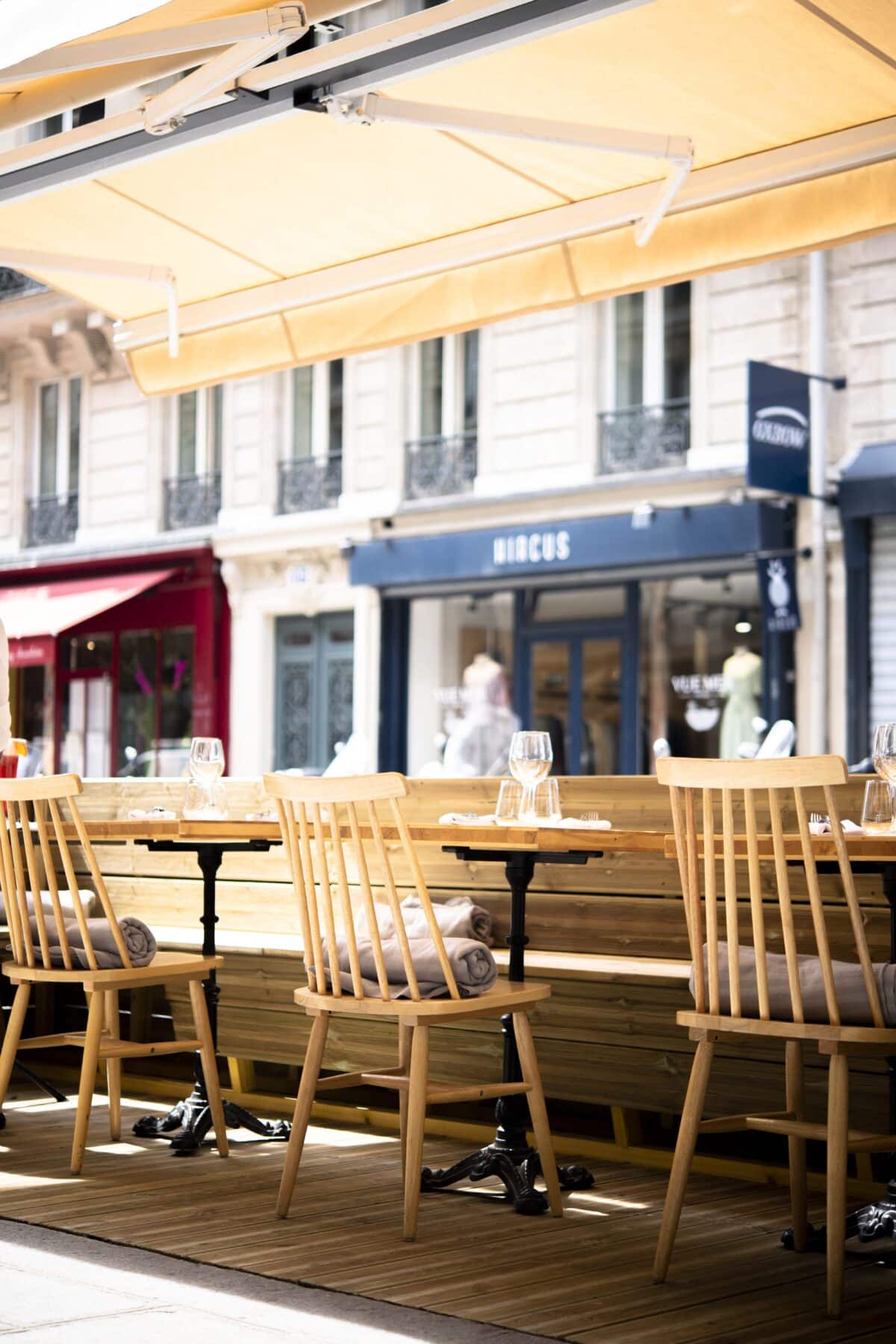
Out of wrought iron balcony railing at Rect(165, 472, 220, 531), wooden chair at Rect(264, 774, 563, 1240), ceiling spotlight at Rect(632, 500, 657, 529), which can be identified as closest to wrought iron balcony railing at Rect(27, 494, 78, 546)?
wrought iron balcony railing at Rect(165, 472, 220, 531)

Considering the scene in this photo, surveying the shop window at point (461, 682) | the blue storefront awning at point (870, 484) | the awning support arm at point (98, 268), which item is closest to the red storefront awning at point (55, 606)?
the shop window at point (461, 682)

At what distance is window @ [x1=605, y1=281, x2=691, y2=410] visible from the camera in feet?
41.2

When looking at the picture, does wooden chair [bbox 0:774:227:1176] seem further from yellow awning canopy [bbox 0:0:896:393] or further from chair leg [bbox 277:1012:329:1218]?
yellow awning canopy [bbox 0:0:896:393]

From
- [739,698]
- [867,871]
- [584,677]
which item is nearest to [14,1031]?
[867,871]

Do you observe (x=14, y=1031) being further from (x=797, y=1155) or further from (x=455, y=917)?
(x=797, y=1155)

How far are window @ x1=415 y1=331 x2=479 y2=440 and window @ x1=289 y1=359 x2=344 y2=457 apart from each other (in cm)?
92

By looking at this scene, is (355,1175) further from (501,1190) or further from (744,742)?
(744,742)

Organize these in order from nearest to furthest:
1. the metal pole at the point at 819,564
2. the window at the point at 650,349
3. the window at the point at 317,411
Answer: the metal pole at the point at 819,564
the window at the point at 650,349
the window at the point at 317,411

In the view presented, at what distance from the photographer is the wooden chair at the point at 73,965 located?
3842 millimetres

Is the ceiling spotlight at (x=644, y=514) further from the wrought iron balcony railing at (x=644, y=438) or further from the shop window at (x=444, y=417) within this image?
the shop window at (x=444, y=417)

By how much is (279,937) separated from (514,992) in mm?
1930

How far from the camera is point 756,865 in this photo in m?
2.85

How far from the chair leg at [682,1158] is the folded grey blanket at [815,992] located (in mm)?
116

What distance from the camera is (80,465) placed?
1686cm
